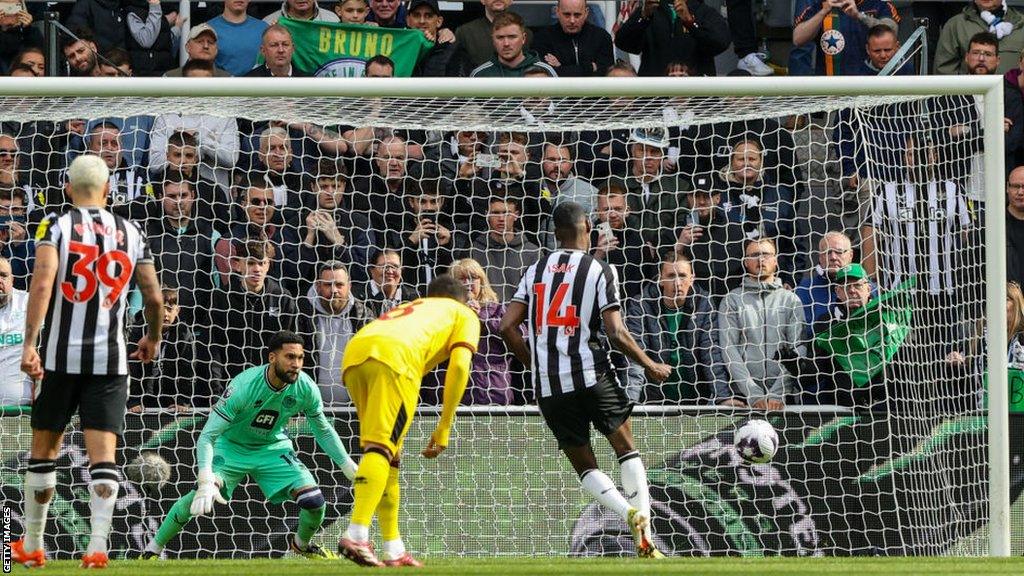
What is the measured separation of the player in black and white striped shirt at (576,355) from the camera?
348 inches

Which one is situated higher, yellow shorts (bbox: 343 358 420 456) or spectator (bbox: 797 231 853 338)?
spectator (bbox: 797 231 853 338)

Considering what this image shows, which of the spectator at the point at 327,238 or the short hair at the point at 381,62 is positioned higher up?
the short hair at the point at 381,62

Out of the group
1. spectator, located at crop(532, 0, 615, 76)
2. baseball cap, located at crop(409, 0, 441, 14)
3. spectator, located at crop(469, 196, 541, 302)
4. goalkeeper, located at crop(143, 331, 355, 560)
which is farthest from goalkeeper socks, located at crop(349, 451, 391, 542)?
baseball cap, located at crop(409, 0, 441, 14)

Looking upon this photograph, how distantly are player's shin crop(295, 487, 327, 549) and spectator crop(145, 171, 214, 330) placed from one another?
4.87 ft

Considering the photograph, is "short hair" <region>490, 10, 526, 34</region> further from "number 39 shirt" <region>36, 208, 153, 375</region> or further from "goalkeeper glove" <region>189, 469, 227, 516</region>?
"number 39 shirt" <region>36, 208, 153, 375</region>

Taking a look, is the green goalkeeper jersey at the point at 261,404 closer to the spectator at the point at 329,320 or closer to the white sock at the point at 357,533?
the spectator at the point at 329,320

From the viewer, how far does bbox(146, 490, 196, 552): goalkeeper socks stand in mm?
9211

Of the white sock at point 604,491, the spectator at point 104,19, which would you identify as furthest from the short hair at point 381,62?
the white sock at point 604,491

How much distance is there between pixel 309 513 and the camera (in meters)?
9.40

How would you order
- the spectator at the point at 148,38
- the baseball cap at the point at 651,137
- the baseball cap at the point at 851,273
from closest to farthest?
the baseball cap at the point at 851,273
the baseball cap at the point at 651,137
the spectator at the point at 148,38

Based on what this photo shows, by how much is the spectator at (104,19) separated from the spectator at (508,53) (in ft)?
9.73

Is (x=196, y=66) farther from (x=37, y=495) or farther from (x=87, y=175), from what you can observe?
(x=37, y=495)

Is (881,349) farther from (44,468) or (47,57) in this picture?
(47,57)

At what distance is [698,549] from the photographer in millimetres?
9922
